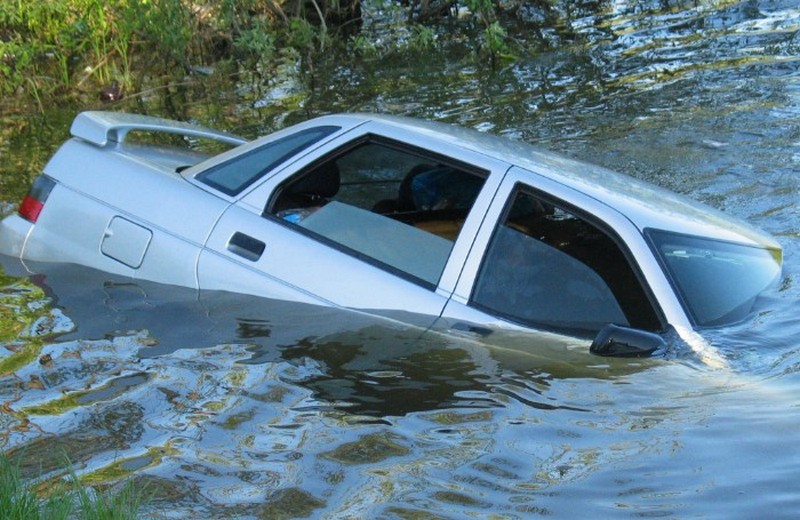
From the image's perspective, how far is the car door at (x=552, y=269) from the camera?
17.0 feet

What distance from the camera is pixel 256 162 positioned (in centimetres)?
597

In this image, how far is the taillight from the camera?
632cm

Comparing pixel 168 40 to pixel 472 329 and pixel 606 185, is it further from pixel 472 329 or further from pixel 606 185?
pixel 472 329

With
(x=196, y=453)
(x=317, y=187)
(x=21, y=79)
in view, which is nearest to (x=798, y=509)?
(x=196, y=453)

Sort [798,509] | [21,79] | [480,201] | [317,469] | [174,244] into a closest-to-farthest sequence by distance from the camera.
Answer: [798,509]
[317,469]
[480,201]
[174,244]
[21,79]

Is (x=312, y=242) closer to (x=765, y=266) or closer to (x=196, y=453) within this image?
(x=196, y=453)

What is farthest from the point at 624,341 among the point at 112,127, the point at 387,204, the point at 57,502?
the point at 112,127

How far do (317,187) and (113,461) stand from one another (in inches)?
74.0

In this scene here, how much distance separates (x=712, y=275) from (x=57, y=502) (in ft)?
10.3

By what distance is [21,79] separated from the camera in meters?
12.3

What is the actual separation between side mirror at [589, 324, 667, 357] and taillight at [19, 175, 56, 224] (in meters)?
3.07

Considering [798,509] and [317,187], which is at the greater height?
[317,187]

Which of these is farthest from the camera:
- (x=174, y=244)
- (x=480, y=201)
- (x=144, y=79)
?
(x=144, y=79)

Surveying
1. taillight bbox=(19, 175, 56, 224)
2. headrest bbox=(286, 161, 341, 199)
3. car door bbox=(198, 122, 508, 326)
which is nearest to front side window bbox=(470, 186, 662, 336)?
car door bbox=(198, 122, 508, 326)
